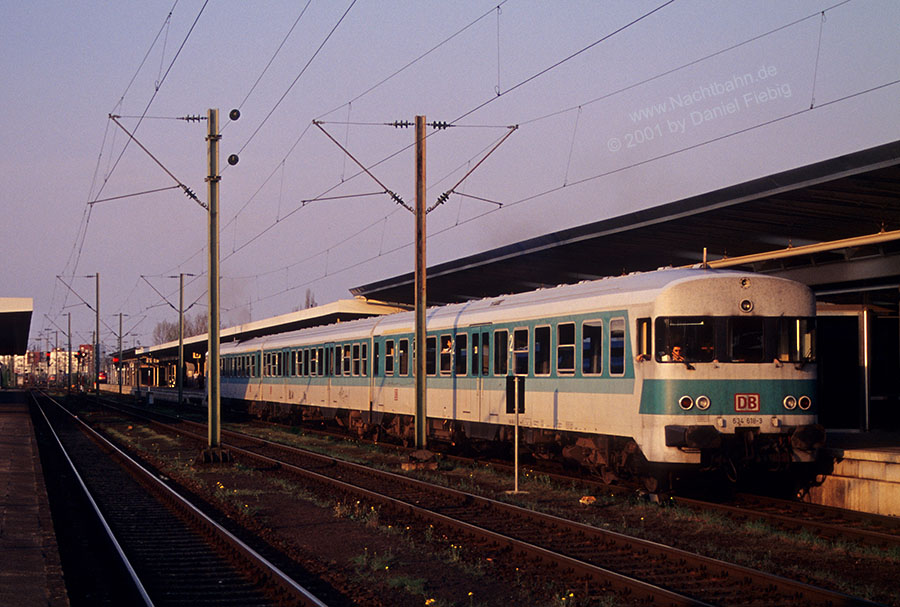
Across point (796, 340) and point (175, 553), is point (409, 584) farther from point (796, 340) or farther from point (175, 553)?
point (796, 340)

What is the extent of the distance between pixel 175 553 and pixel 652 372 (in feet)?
22.6

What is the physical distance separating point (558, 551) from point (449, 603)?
2.63 meters

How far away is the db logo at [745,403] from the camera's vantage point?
14180 mm

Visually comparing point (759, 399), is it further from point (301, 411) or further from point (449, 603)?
point (301, 411)

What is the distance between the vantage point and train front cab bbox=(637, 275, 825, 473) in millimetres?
14031

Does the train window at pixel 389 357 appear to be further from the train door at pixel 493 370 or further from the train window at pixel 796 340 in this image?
the train window at pixel 796 340

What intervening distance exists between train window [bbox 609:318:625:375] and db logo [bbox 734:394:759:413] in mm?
1715

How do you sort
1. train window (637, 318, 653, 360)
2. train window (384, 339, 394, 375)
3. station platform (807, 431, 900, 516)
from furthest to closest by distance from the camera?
train window (384, 339, 394, 375), train window (637, 318, 653, 360), station platform (807, 431, 900, 516)

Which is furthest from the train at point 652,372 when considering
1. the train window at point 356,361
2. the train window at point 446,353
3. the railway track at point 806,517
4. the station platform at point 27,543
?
the station platform at point 27,543

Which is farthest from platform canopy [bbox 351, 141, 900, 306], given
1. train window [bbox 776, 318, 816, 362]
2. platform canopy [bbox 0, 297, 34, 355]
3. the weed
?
platform canopy [bbox 0, 297, 34, 355]

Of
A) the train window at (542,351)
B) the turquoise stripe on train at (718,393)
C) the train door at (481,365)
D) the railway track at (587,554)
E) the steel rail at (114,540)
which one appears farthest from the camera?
the train door at (481,365)

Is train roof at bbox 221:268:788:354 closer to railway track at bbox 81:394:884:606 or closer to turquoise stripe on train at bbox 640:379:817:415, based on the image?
turquoise stripe on train at bbox 640:379:817:415

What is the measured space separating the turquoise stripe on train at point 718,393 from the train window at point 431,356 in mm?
8751

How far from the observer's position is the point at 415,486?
56.0 feet
